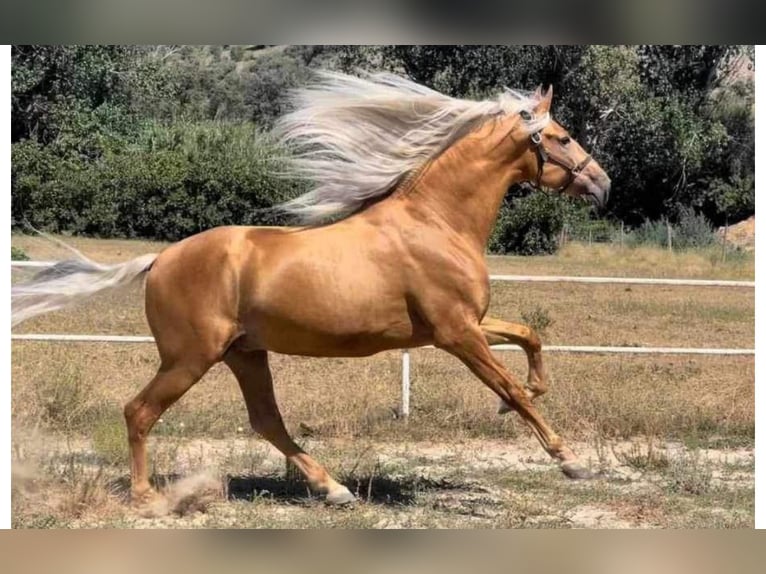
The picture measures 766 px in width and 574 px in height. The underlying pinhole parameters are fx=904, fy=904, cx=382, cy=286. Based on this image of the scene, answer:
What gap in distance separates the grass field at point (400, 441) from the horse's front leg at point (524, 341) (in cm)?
67

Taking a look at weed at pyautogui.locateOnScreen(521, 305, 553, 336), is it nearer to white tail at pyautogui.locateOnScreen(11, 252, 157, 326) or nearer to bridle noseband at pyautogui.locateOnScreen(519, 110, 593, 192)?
bridle noseband at pyautogui.locateOnScreen(519, 110, 593, 192)

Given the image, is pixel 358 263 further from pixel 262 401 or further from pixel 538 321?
pixel 538 321

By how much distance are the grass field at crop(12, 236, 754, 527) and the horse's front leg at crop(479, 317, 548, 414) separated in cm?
67

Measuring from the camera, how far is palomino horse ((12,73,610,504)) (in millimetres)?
4812

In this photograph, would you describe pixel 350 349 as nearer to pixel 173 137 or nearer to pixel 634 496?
pixel 634 496

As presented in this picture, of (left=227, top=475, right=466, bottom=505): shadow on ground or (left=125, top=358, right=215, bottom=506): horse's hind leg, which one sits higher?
(left=125, top=358, right=215, bottom=506): horse's hind leg

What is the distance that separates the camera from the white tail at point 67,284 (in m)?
5.09

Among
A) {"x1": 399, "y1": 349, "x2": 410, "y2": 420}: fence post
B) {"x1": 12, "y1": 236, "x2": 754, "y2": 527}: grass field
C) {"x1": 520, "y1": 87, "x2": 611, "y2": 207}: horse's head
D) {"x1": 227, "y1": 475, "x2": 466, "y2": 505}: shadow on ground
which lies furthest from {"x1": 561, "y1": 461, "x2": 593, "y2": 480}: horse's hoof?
{"x1": 399, "y1": 349, "x2": 410, "y2": 420}: fence post

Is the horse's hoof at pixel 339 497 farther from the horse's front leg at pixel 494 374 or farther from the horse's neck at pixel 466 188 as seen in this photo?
the horse's neck at pixel 466 188

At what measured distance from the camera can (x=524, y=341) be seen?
5.08 metres

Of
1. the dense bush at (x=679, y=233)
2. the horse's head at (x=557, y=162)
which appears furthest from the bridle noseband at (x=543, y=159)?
the dense bush at (x=679, y=233)

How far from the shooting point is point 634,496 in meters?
5.41

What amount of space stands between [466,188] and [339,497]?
1.88m
